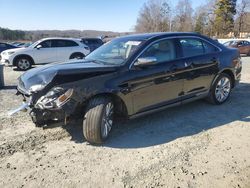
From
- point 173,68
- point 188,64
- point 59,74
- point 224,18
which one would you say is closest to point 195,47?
point 188,64

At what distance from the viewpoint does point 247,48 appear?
23016mm

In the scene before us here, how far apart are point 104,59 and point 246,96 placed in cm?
402

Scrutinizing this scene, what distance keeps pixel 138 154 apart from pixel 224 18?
6753 centimetres

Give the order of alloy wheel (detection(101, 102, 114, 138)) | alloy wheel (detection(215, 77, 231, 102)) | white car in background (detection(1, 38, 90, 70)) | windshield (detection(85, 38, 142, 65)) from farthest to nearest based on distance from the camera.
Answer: white car in background (detection(1, 38, 90, 70)), alloy wheel (detection(215, 77, 231, 102)), windshield (detection(85, 38, 142, 65)), alloy wheel (detection(101, 102, 114, 138))

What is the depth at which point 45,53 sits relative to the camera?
1333 centimetres

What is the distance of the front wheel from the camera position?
5.85 m

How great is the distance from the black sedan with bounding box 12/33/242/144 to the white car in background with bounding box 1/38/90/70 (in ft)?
27.3

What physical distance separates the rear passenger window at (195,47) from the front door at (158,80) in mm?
296

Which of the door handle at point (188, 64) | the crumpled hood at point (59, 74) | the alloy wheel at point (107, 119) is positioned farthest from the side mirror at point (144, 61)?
the door handle at point (188, 64)

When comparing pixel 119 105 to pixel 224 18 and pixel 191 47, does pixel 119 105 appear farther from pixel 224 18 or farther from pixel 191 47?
pixel 224 18

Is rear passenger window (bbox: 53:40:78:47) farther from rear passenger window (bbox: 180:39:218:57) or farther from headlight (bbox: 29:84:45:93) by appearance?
headlight (bbox: 29:84:45:93)

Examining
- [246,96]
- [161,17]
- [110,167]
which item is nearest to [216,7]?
[161,17]

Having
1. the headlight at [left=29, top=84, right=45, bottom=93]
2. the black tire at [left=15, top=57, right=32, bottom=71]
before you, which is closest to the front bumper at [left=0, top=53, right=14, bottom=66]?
the black tire at [left=15, top=57, right=32, bottom=71]

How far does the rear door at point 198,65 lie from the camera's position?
519 centimetres
